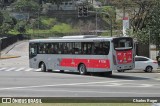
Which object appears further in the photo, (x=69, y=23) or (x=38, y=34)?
(x=69, y=23)

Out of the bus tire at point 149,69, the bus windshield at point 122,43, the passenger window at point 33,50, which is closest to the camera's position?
the bus windshield at point 122,43

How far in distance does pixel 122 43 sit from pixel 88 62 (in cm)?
313

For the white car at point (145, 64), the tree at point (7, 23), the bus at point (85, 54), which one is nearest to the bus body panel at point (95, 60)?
the bus at point (85, 54)

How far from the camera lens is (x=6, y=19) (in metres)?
138

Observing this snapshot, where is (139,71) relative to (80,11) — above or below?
below

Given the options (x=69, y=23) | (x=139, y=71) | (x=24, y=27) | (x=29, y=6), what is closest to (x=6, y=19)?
(x=24, y=27)

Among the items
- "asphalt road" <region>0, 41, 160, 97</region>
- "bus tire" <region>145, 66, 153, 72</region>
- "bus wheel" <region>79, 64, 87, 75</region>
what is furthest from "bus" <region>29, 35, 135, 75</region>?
"bus tire" <region>145, 66, 153, 72</region>

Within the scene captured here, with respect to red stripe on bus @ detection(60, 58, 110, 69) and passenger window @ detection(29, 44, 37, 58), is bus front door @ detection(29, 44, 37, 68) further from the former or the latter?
red stripe on bus @ detection(60, 58, 110, 69)

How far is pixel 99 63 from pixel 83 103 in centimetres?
2093

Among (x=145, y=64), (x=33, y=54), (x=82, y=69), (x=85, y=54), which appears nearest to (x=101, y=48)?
(x=85, y=54)

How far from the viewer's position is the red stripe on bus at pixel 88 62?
32031mm

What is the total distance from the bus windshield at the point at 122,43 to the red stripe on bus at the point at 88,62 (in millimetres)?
1248

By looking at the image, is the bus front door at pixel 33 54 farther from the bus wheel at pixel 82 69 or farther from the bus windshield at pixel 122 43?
the bus windshield at pixel 122 43

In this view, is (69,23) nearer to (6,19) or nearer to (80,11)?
(6,19)
